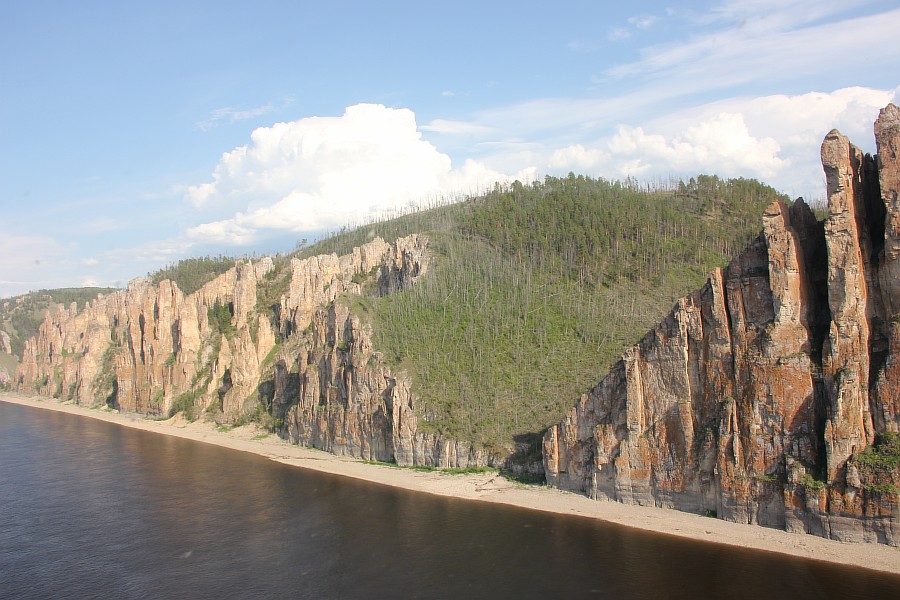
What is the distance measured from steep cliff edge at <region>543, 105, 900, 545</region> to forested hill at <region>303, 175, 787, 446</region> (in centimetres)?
1709

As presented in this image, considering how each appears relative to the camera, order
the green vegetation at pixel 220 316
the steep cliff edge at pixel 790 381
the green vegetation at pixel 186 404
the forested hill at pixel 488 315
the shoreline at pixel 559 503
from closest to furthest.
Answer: the shoreline at pixel 559 503
the steep cliff edge at pixel 790 381
the forested hill at pixel 488 315
the green vegetation at pixel 186 404
the green vegetation at pixel 220 316

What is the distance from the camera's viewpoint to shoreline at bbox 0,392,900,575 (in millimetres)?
42906

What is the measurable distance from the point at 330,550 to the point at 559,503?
20.6 metres

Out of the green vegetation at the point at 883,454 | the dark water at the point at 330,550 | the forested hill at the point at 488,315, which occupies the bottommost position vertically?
the dark water at the point at 330,550

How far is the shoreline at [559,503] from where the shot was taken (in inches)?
1689

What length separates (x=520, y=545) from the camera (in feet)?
161

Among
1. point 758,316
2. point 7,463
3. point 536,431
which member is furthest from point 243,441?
point 758,316

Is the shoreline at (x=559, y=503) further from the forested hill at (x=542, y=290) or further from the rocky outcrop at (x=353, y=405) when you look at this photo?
the forested hill at (x=542, y=290)

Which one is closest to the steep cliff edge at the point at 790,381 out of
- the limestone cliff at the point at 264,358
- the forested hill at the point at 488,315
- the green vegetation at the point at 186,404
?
the forested hill at the point at 488,315

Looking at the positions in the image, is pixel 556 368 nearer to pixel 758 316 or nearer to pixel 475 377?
pixel 475 377

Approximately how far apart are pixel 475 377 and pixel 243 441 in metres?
39.9

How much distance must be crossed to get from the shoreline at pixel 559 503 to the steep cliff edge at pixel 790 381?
1096 mm

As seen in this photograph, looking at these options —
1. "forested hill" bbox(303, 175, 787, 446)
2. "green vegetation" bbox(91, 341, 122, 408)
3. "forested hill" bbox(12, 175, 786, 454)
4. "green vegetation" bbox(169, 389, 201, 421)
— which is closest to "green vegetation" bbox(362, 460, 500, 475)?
"forested hill" bbox(12, 175, 786, 454)

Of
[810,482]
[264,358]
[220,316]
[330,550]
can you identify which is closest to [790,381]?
[810,482]
